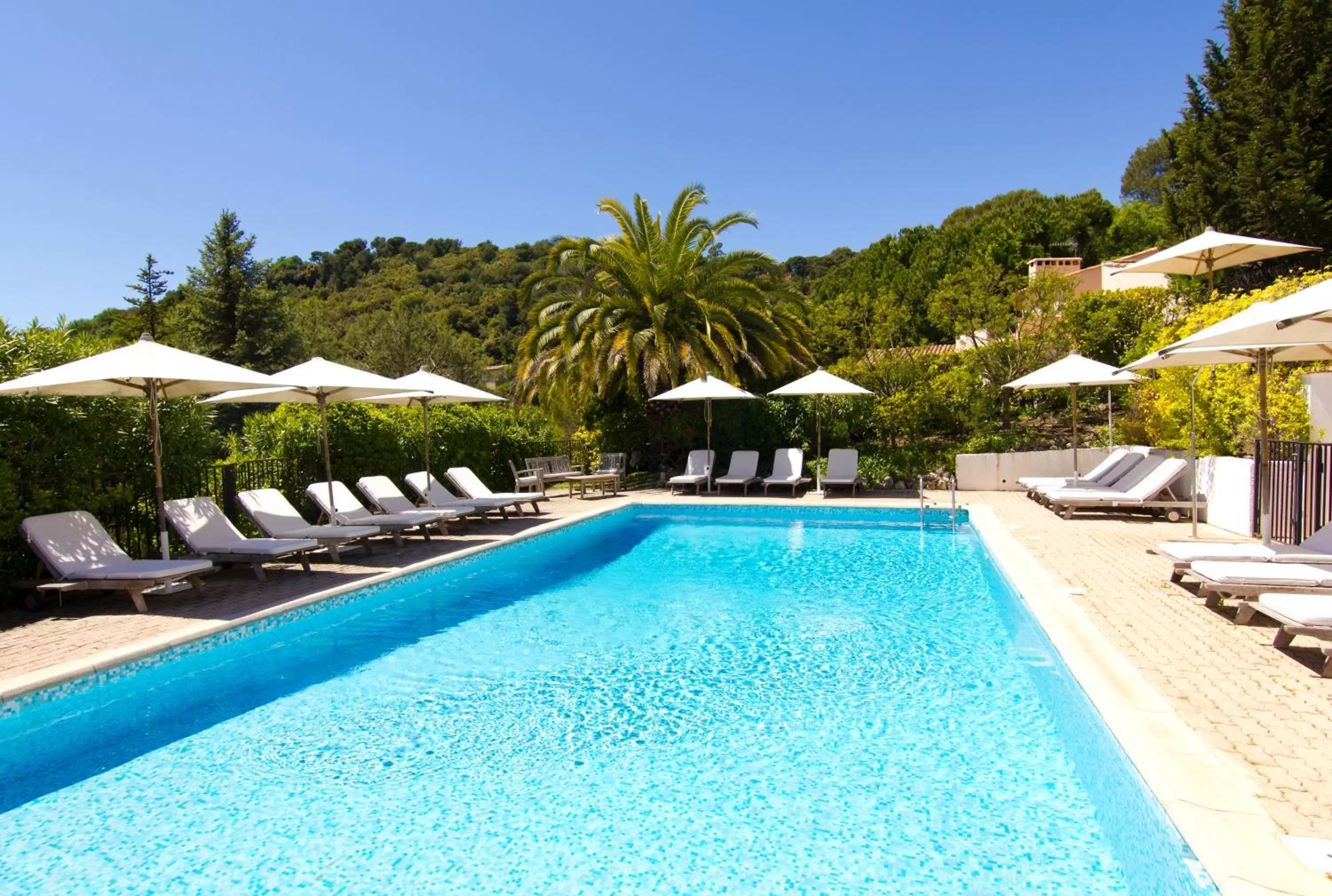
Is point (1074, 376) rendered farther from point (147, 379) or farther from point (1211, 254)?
point (147, 379)

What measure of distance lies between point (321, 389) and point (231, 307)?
30.1m

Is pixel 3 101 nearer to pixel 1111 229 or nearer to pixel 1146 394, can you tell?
pixel 1146 394

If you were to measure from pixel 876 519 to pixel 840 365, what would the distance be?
21.7 feet

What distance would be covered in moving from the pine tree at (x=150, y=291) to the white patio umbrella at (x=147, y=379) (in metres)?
36.8

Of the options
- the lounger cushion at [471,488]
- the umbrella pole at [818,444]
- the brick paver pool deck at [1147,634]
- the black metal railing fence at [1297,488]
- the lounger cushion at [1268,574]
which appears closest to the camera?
the brick paver pool deck at [1147,634]

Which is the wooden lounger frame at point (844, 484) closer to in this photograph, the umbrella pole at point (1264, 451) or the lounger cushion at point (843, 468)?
the lounger cushion at point (843, 468)

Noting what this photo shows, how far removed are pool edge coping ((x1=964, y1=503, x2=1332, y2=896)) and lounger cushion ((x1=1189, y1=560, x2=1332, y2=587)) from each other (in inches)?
42.8

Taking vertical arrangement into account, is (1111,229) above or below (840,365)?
above

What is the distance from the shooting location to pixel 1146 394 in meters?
13.8

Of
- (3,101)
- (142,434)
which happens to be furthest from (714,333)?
(3,101)

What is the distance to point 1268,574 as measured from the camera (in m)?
5.69

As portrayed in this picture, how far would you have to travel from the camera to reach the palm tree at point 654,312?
16828mm

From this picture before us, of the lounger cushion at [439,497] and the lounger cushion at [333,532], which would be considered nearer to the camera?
the lounger cushion at [333,532]

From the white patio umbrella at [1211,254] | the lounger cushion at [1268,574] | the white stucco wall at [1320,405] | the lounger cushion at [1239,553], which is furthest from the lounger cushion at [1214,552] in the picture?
the white patio umbrella at [1211,254]
